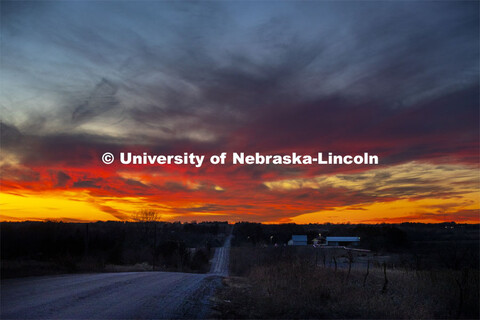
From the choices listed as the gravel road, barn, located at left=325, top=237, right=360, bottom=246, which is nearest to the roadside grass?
the gravel road

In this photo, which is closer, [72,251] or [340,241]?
[72,251]

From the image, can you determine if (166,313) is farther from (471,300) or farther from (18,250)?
(18,250)

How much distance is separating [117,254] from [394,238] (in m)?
76.1

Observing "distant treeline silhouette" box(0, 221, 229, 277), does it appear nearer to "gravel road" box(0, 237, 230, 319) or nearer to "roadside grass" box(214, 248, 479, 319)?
"gravel road" box(0, 237, 230, 319)

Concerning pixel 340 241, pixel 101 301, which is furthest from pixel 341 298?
pixel 340 241

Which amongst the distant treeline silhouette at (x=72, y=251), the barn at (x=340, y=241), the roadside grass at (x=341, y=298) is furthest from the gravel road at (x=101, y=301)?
Answer: the barn at (x=340, y=241)

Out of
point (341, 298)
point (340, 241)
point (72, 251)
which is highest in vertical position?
point (341, 298)

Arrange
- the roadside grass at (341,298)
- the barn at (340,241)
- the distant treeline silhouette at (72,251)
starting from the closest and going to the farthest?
the roadside grass at (341,298)
the distant treeline silhouette at (72,251)
the barn at (340,241)

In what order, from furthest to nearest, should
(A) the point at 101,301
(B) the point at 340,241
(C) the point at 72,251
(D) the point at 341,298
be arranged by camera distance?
(B) the point at 340,241 → (C) the point at 72,251 → (D) the point at 341,298 → (A) the point at 101,301

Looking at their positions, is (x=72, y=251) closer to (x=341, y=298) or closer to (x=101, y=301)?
(x=101, y=301)

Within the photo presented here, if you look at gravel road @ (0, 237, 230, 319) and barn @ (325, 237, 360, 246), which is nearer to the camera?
gravel road @ (0, 237, 230, 319)

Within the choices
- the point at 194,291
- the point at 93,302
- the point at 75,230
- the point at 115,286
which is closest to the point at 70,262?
the point at 115,286

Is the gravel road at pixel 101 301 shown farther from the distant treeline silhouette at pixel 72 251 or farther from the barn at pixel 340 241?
the barn at pixel 340 241

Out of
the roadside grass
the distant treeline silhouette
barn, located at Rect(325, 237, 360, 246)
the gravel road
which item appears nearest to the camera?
the gravel road
